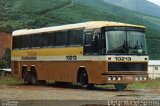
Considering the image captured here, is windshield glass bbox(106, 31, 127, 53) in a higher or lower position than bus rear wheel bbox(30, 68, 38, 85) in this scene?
higher

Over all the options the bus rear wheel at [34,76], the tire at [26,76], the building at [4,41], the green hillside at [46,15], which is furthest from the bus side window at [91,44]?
the green hillside at [46,15]

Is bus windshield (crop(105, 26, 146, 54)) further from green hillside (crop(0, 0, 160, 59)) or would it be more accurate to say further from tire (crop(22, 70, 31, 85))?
green hillside (crop(0, 0, 160, 59))

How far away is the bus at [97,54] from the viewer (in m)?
23.9

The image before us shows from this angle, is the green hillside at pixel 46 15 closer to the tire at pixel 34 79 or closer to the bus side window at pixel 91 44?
the tire at pixel 34 79

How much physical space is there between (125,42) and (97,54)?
4.63ft

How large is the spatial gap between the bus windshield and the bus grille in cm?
56

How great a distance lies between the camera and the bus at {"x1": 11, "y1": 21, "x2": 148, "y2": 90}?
2389cm

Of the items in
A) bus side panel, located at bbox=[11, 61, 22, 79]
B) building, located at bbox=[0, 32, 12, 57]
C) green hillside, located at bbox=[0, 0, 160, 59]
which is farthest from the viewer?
green hillside, located at bbox=[0, 0, 160, 59]

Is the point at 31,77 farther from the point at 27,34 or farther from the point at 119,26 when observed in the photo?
the point at 119,26

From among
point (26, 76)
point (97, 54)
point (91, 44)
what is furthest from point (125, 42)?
point (26, 76)

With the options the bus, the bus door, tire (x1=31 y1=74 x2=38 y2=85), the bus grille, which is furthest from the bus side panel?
the bus grille

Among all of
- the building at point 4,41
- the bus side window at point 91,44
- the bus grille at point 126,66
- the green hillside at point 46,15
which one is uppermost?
the green hillside at point 46,15

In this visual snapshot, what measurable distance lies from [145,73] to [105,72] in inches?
85.0

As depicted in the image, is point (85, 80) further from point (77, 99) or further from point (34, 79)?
point (77, 99)
